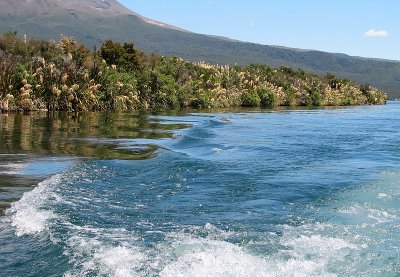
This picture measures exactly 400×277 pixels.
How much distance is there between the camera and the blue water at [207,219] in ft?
20.9

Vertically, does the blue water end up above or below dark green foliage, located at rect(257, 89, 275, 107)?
below

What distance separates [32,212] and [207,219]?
8.95 feet

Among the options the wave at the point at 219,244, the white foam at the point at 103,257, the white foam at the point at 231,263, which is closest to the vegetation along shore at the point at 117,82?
the wave at the point at 219,244

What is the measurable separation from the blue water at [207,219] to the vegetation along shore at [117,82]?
80.7 ft

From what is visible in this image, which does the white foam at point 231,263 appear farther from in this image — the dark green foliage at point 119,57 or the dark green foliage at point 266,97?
the dark green foliage at point 266,97

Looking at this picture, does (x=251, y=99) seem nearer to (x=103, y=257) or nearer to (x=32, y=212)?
(x=32, y=212)

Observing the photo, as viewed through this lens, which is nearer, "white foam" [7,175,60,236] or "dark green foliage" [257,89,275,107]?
"white foam" [7,175,60,236]

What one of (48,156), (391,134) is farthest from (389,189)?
(391,134)

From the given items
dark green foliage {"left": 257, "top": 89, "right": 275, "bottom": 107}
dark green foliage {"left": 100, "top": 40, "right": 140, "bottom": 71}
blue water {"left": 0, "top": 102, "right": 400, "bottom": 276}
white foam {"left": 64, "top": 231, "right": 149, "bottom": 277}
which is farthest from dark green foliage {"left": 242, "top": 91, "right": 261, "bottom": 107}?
white foam {"left": 64, "top": 231, "right": 149, "bottom": 277}

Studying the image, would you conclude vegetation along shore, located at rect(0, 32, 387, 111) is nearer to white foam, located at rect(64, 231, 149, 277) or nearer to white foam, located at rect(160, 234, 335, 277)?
white foam, located at rect(64, 231, 149, 277)

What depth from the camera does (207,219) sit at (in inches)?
333

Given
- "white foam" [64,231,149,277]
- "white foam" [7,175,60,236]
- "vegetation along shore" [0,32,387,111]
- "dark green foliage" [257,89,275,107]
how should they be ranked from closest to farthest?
1. "white foam" [64,231,149,277]
2. "white foam" [7,175,60,236]
3. "vegetation along shore" [0,32,387,111]
4. "dark green foliage" [257,89,275,107]

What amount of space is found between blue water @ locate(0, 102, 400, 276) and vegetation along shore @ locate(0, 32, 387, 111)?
24600 millimetres

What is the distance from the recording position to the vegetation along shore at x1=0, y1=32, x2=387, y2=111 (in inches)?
1474
